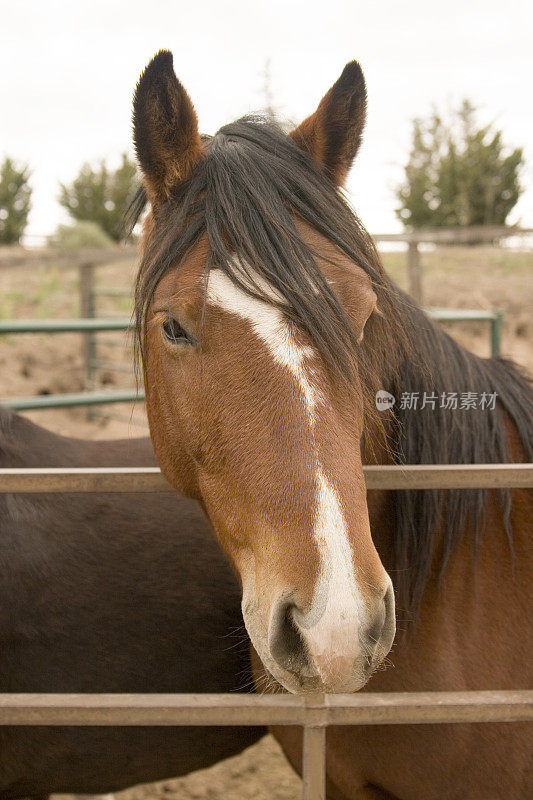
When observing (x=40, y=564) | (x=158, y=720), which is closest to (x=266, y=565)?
(x=158, y=720)

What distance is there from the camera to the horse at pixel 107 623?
1.92 metres

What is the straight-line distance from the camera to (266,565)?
1.19 meters

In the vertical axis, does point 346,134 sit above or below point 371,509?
above

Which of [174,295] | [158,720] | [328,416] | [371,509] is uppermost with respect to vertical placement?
[174,295]

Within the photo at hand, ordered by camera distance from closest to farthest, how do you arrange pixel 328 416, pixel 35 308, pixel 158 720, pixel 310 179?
1. pixel 328 416
2. pixel 158 720
3. pixel 310 179
4. pixel 35 308

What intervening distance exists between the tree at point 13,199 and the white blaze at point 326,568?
19.7 m

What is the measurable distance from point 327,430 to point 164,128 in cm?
87

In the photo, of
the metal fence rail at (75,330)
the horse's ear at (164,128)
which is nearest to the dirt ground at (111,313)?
the metal fence rail at (75,330)

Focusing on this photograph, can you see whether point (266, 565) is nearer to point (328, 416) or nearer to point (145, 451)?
point (328, 416)

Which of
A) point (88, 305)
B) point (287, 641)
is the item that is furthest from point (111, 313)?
point (287, 641)

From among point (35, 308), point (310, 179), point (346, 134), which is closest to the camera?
point (310, 179)

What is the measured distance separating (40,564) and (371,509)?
99cm

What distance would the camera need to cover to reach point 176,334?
56.5 inches

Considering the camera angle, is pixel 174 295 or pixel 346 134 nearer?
pixel 174 295
